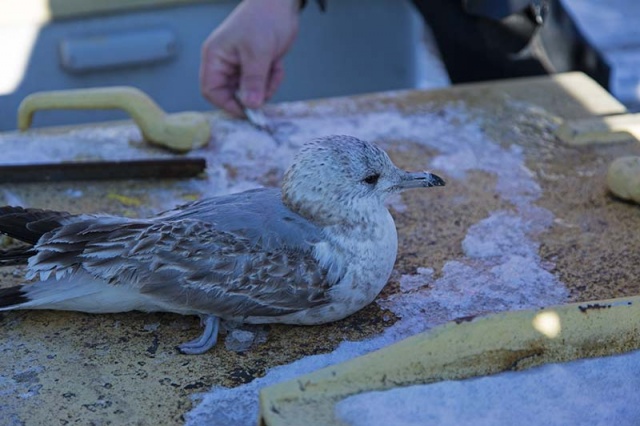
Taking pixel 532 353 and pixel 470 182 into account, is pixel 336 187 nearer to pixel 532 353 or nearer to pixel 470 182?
pixel 532 353

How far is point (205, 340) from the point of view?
1340 mm

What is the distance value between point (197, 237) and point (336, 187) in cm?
24

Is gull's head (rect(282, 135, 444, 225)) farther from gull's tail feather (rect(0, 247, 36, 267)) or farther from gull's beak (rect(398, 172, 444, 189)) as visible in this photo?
gull's tail feather (rect(0, 247, 36, 267))

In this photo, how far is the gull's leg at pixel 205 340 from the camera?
1.33 metres

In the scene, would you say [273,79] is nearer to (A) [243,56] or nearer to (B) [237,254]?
(A) [243,56]

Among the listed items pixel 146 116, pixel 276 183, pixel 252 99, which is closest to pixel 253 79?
pixel 252 99

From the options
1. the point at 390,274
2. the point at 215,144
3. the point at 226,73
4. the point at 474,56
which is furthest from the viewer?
the point at 474,56

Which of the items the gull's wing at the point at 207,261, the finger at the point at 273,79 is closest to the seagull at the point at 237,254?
the gull's wing at the point at 207,261

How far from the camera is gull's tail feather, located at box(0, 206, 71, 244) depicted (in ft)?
4.59

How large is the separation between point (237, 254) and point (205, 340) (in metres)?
0.15

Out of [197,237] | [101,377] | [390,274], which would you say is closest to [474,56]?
[390,274]

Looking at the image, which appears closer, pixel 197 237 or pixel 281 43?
pixel 197 237

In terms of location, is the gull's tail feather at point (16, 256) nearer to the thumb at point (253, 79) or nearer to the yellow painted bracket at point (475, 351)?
the yellow painted bracket at point (475, 351)

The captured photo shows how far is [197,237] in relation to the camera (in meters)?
1.34
